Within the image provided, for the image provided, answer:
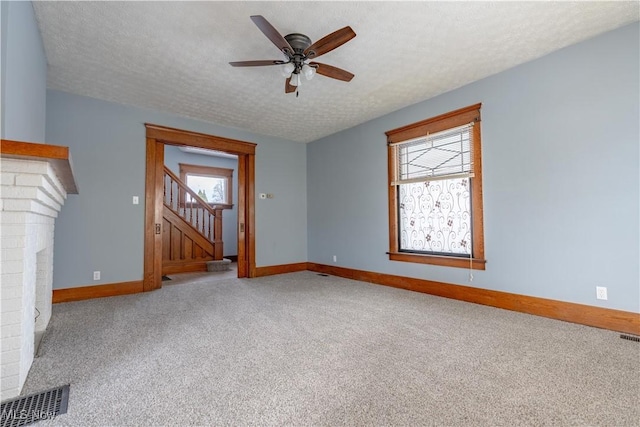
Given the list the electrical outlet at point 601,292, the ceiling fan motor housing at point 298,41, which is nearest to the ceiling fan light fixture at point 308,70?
the ceiling fan motor housing at point 298,41

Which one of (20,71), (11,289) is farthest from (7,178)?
(20,71)

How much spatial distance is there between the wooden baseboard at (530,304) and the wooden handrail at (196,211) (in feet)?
12.8

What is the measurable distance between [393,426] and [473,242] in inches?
108

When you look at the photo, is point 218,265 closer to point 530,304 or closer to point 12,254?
point 12,254

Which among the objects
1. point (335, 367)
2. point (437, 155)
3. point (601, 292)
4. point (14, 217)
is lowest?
point (335, 367)

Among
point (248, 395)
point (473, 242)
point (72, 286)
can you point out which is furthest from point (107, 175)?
point (473, 242)

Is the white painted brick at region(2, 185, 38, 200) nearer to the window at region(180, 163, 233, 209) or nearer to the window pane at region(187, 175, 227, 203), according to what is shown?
the window at region(180, 163, 233, 209)

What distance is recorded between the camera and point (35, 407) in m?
1.49

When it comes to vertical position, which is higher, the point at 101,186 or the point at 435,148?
the point at 435,148

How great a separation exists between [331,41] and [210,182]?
6.56 m

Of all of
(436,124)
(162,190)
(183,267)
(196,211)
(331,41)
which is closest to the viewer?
(331,41)

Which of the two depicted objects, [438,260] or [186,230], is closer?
[438,260]

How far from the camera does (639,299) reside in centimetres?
243

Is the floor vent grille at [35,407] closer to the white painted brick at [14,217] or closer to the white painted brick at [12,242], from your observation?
the white painted brick at [12,242]
